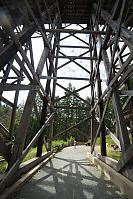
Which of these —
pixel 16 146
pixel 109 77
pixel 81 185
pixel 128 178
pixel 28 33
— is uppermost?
pixel 28 33

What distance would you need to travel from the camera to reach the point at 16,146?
88.6 inches

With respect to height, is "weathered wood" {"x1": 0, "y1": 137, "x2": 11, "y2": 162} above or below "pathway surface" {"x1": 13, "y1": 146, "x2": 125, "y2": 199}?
above

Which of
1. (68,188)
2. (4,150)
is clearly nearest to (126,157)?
(68,188)

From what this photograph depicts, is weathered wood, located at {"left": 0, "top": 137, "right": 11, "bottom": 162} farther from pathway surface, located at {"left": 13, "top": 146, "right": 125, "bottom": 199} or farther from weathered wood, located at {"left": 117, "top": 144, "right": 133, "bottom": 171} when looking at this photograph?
weathered wood, located at {"left": 117, "top": 144, "right": 133, "bottom": 171}

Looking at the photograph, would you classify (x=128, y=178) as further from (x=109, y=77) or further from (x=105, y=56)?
(x=105, y=56)

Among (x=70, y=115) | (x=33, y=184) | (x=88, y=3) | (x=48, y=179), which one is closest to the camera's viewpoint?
(x=33, y=184)

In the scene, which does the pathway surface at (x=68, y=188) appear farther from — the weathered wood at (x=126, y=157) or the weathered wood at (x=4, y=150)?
the weathered wood at (x=4, y=150)

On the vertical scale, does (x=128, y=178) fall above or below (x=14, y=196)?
above

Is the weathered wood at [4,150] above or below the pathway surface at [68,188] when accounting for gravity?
above

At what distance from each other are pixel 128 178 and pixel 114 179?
0.47 meters

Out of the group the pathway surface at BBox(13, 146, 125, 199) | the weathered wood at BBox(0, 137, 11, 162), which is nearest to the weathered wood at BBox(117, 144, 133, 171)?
the pathway surface at BBox(13, 146, 125, 199)

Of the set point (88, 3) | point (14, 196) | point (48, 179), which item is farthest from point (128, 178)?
point (88, 3)

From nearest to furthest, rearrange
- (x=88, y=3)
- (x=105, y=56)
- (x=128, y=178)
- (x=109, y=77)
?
(x=128, y=178) < (x=109, y=77) < (x=105, y=56) < (x=88, y=3)

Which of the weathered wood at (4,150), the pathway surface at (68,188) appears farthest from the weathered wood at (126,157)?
the weathered wood at (4,150)
